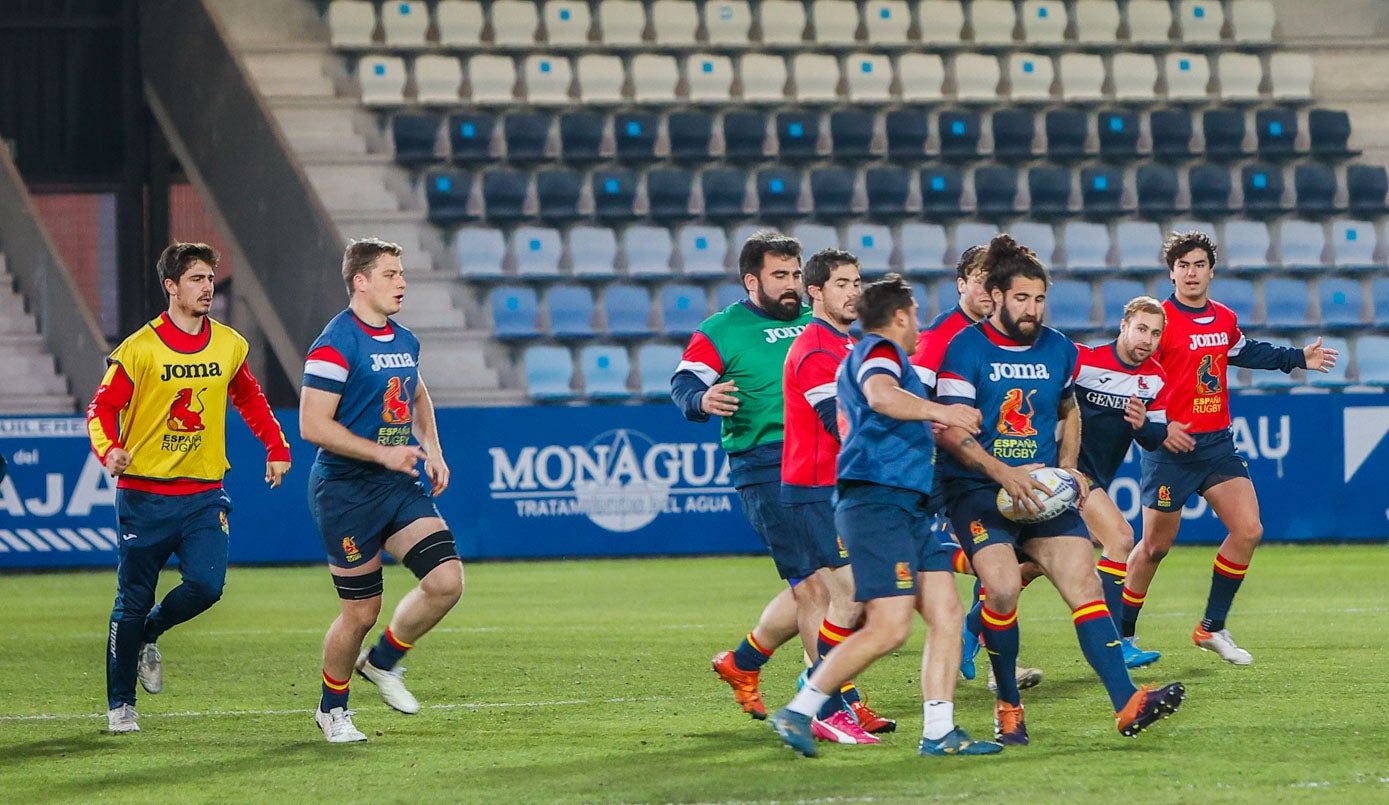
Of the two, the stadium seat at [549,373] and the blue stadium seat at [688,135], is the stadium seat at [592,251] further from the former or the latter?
the blue stadium seat at [688,135]

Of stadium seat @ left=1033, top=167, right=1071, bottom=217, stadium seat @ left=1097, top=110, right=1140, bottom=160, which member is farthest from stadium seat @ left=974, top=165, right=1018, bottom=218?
stadium seat @ left=1097, top=110, right=1140, bottom=160

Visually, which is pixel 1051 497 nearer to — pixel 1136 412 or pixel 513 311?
pixel 1136 412

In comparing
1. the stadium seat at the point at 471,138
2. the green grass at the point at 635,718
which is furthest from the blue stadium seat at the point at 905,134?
the green grass at the point at 635,718

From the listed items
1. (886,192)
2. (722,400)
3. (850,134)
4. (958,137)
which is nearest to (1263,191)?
(958,137)

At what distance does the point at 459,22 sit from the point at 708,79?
11.4 feet

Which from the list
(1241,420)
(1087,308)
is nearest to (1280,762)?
(1241,420)

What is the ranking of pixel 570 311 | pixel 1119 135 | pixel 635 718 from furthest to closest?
pixel 1119 135, pixel 570 311, pixel 635 718

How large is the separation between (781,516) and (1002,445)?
113cm

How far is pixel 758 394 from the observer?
777cm

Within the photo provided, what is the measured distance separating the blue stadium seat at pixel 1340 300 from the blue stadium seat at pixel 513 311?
387 inches

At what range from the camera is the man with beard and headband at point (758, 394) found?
770cm

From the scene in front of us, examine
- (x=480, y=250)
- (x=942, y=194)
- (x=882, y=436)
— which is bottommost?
(x=882, y=436)

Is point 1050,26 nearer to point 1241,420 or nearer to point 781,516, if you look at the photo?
point 1241,420

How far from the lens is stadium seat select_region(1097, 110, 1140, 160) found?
77.7 feet
